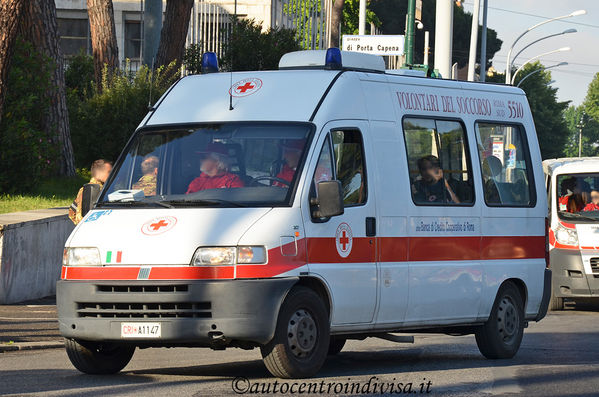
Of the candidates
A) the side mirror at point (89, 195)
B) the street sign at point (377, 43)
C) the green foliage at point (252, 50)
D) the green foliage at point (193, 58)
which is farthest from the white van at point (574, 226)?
the green foliage at point (193, 58)

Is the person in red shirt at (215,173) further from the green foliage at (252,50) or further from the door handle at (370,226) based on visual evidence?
the green foliage at (252,50)

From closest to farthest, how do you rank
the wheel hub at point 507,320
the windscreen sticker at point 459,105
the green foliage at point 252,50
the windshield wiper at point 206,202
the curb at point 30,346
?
the windshield wiper at point 206,202 → the windscreen sticker at point 459,105 → the curb at point 30,346 → the wheel hub at point 507,320 → the green foliage at point 252,50

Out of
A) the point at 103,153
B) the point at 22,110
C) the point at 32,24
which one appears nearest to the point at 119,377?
the point at 22,110

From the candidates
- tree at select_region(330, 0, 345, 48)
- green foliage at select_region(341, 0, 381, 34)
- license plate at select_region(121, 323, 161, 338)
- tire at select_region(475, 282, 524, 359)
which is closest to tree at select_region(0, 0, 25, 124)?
tire at select_region(475, 282, 524, 359)

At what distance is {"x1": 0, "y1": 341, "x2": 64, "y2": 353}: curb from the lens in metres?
12.6

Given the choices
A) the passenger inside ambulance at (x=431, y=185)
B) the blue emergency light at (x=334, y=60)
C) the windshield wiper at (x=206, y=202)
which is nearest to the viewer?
the windshield wiper at (x=206, y=202)

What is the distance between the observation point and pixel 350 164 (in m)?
11.0

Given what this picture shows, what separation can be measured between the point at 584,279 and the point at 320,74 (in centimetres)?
940

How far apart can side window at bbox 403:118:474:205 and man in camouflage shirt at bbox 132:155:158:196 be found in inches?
A: 91.2

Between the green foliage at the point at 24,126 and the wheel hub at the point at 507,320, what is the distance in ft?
29.2

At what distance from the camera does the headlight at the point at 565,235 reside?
1966cm

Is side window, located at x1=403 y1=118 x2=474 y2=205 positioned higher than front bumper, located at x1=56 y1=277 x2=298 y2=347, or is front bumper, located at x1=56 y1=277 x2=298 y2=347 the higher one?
side window, located at x1=403 y1=118 x2=474 y2=205

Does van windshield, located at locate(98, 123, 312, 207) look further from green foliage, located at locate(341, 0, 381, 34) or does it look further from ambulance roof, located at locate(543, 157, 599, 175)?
green foliage, located at locate(341, 0, 381, 34)

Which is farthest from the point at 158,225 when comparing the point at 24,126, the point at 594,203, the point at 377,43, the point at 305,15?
the point at 305,15
